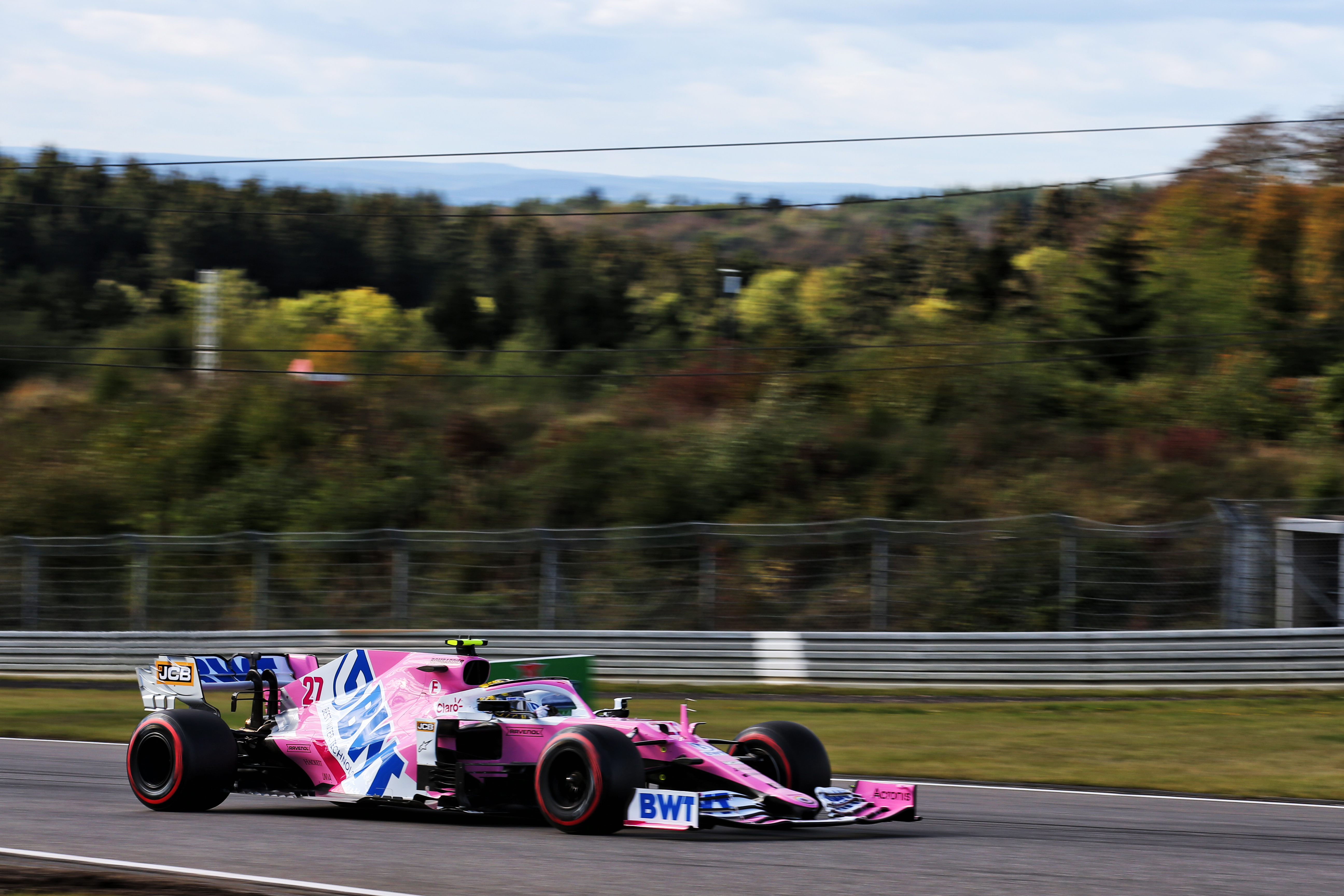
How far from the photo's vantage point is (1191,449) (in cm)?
3041

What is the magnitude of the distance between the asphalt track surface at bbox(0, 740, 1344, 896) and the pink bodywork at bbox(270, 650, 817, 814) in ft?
0.95

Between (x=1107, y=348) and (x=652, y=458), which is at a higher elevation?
(x=1107, y=348)

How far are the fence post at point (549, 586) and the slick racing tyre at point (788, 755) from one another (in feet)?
44.0

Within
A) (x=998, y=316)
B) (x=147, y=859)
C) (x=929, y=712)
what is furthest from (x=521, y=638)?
(x=998, y=316)

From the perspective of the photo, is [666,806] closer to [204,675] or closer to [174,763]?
[174,763]

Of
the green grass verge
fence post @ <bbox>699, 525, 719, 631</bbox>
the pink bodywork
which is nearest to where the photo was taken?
the pink bodywork

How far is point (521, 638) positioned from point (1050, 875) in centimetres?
1501

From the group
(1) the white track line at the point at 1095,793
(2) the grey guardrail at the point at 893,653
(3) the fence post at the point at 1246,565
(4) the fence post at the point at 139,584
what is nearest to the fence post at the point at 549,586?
(2) the grey guardrail at the point at 893,653

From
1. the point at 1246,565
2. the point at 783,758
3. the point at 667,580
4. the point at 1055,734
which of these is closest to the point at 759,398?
the point at 667,580

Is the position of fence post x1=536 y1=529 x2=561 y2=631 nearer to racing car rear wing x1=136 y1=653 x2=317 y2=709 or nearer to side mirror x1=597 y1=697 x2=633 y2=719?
racing car rear wing x1=136 y1=653 x2=317 y2=709

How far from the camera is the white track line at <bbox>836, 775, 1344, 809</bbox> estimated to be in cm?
1047

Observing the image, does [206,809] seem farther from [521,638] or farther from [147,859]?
[521,638]

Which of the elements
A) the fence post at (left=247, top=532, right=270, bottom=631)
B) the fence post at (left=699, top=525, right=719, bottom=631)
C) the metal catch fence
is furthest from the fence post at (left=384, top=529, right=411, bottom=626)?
the fence post at (left=699, top=525, right=719, bottom=631)

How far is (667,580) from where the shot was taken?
24.4m
